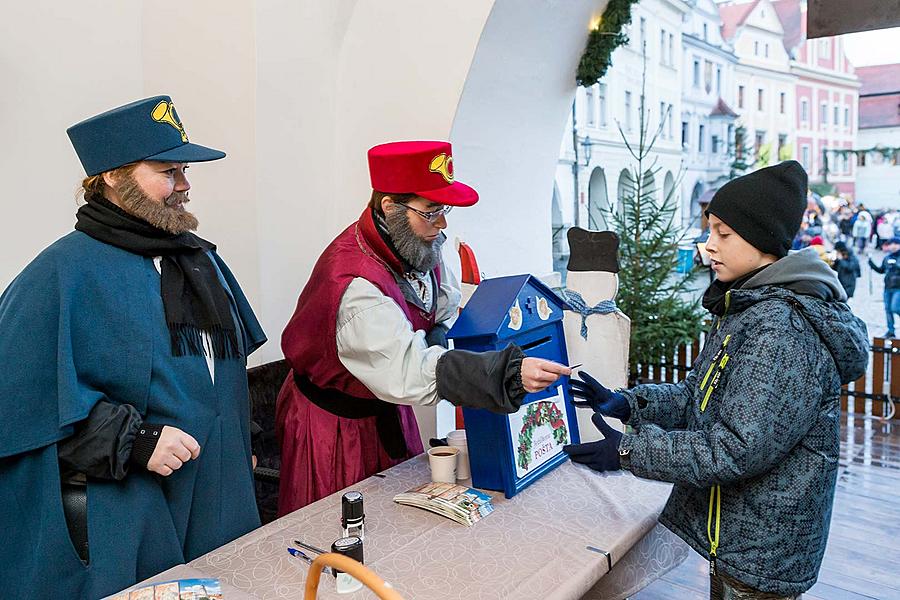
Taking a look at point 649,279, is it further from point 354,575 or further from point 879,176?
point 879,176

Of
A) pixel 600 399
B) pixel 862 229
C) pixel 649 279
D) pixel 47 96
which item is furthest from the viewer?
pixel 862 229

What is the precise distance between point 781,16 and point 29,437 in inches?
617

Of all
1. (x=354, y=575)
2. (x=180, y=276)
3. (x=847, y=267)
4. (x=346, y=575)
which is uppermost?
(x=180, y=276)

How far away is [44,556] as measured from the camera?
161cm

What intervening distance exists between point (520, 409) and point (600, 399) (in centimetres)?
22

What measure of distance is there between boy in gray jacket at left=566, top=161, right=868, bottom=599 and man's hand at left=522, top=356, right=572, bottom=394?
0.61 feet

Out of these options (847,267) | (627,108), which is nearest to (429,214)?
(847,267)

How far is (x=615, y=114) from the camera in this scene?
11.6 m

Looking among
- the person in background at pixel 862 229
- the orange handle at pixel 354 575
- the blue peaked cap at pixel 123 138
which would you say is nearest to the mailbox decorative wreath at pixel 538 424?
the orange handle at pixel 354 575

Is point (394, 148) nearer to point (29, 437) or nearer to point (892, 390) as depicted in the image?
point (29, 437)

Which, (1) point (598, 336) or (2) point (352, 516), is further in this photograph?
(1) point (598, 336)

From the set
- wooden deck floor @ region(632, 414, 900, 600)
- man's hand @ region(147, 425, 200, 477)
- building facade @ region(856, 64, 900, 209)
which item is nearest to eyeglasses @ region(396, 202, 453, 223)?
man's hand @ region(147, 425, 200, 477)

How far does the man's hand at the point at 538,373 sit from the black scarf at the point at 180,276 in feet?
2.56

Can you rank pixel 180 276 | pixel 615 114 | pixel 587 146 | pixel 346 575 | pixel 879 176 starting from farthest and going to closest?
pixel 615 114, pixel 587 146, pixel 879 176, pixel 180 276, pixel 346 575
